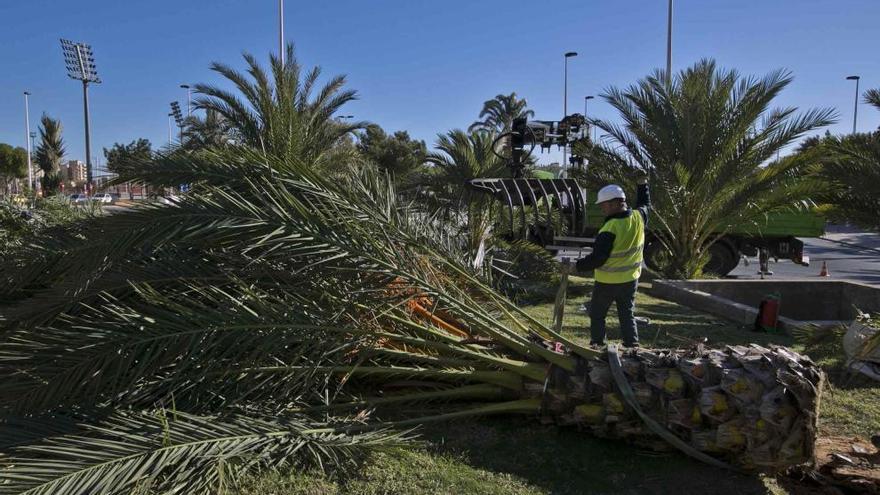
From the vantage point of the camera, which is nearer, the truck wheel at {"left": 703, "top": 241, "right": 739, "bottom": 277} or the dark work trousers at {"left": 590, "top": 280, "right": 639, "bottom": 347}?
the dark work trousers at {"left": 590, "top": 280, "right": 639, "bottom": 347}

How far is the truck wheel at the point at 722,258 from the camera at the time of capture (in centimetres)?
1479

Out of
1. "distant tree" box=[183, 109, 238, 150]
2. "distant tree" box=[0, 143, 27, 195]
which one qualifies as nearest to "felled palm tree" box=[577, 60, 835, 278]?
"distant tree" box=[183, 109, 238, 150]

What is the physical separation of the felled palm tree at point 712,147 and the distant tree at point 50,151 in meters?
37.8

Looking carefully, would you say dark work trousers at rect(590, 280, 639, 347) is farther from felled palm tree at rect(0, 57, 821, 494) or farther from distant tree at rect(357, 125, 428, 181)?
distant tree at rect(357, 125, 428, 181)

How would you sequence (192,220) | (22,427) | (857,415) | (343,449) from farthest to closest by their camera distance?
1. (857,415)
2. (192,220)
3. (343,449)
4. (22,427)

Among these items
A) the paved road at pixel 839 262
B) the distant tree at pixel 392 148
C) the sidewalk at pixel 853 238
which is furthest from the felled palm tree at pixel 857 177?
the distant tree at pixel 392 148

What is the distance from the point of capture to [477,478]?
11.3 ft

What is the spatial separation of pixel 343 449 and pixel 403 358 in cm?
89

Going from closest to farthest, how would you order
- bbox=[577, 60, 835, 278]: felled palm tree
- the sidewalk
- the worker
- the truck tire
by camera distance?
the worker < bbox=[577, 60, 835, 278]: felled palm tree < the truck tire < the sidewalk

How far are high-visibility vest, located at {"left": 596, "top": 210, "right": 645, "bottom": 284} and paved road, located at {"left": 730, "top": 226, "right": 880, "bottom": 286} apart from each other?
8848 mm

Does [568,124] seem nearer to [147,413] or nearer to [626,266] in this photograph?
[626,266]

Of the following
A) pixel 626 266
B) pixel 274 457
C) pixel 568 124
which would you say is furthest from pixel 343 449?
pixel 568 124

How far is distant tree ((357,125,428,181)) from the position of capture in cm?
2850

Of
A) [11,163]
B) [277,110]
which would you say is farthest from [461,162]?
[11,163]
